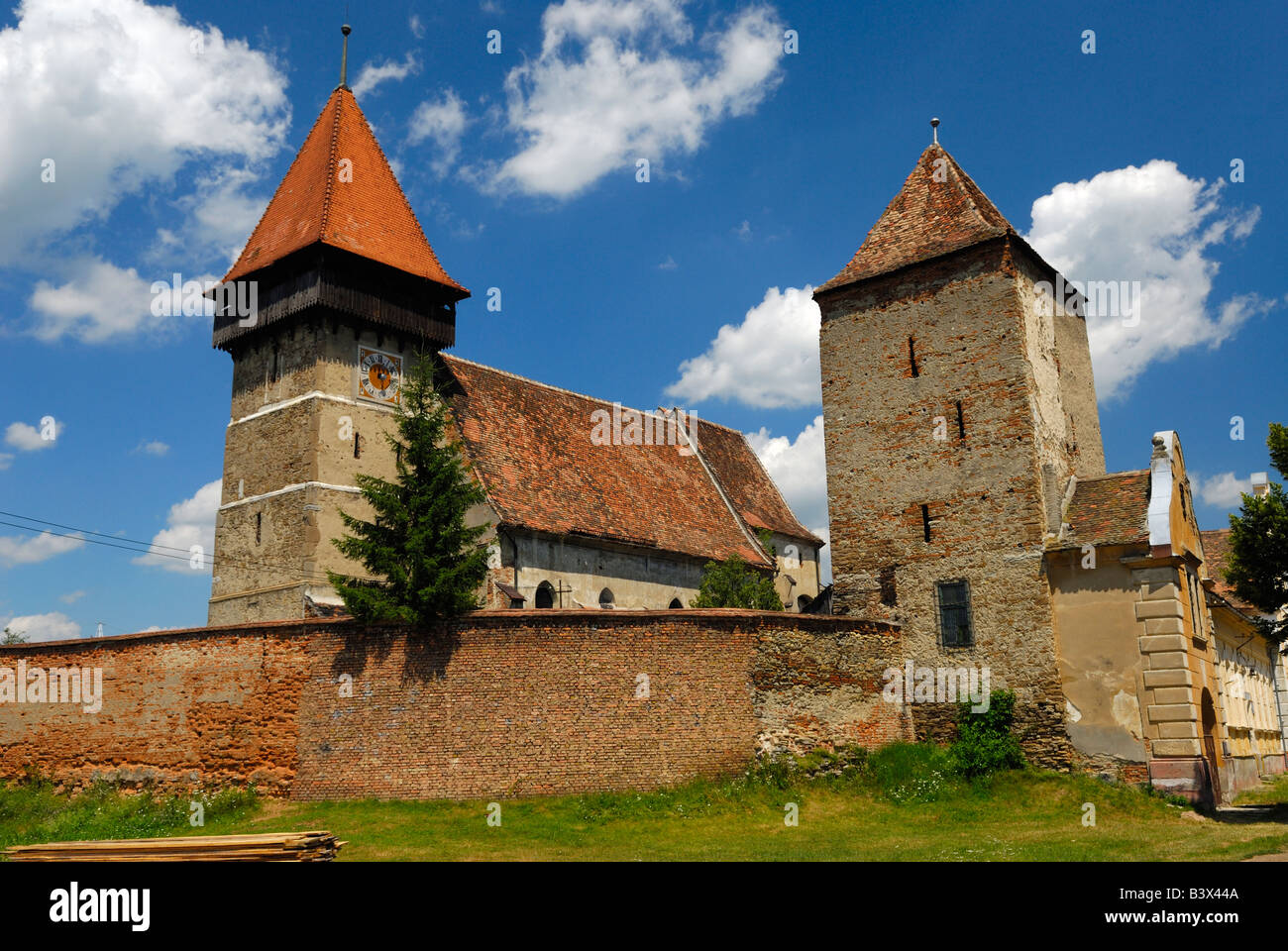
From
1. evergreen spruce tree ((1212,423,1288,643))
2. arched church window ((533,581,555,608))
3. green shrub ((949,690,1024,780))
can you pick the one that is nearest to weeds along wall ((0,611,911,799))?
green shrub ((949,690,1024,780))

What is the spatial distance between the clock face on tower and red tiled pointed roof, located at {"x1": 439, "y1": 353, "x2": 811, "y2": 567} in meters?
1.99

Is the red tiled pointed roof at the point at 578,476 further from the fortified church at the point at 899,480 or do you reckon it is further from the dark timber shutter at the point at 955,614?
the dark timber shutter at the point at 955,614

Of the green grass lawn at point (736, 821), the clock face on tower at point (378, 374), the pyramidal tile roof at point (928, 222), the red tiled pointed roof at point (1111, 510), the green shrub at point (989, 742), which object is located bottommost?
the green grass lawn at point (736, 821)

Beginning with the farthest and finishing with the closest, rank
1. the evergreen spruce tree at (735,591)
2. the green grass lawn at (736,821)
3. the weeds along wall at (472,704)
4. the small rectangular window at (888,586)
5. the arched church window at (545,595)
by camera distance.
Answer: the arched church window at (545,595)
the evergreen spruce tree at (735,591)
the small rectangular window at (888,586)
the weeds along wall at (472,704)
the green grass lawn at (736,821)

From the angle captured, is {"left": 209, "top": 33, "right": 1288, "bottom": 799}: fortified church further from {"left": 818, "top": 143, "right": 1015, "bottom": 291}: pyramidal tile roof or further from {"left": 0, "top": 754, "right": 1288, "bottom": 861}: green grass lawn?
{"left": 0, "top": 754, "right": 1288, "bottom": 861}: green grass lawn

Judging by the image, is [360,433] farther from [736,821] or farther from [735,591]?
[736,821]

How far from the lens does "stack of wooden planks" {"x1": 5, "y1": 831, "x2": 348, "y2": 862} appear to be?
11.6m

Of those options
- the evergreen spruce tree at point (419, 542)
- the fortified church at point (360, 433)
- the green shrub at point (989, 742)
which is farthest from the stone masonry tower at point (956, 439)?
the fortified church at point (360, 433)

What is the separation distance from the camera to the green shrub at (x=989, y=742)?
1944cm

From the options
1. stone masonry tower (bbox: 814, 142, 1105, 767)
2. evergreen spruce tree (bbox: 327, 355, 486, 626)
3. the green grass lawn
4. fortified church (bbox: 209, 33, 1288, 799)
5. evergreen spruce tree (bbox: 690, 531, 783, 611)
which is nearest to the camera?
the green grass lawn

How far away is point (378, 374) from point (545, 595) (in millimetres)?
7824

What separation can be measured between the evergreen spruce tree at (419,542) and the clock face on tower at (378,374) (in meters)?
7.87

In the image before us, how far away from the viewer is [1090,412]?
24.1 meters

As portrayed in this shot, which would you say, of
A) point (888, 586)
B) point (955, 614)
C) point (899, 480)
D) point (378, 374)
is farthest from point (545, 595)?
point (955, 614)
